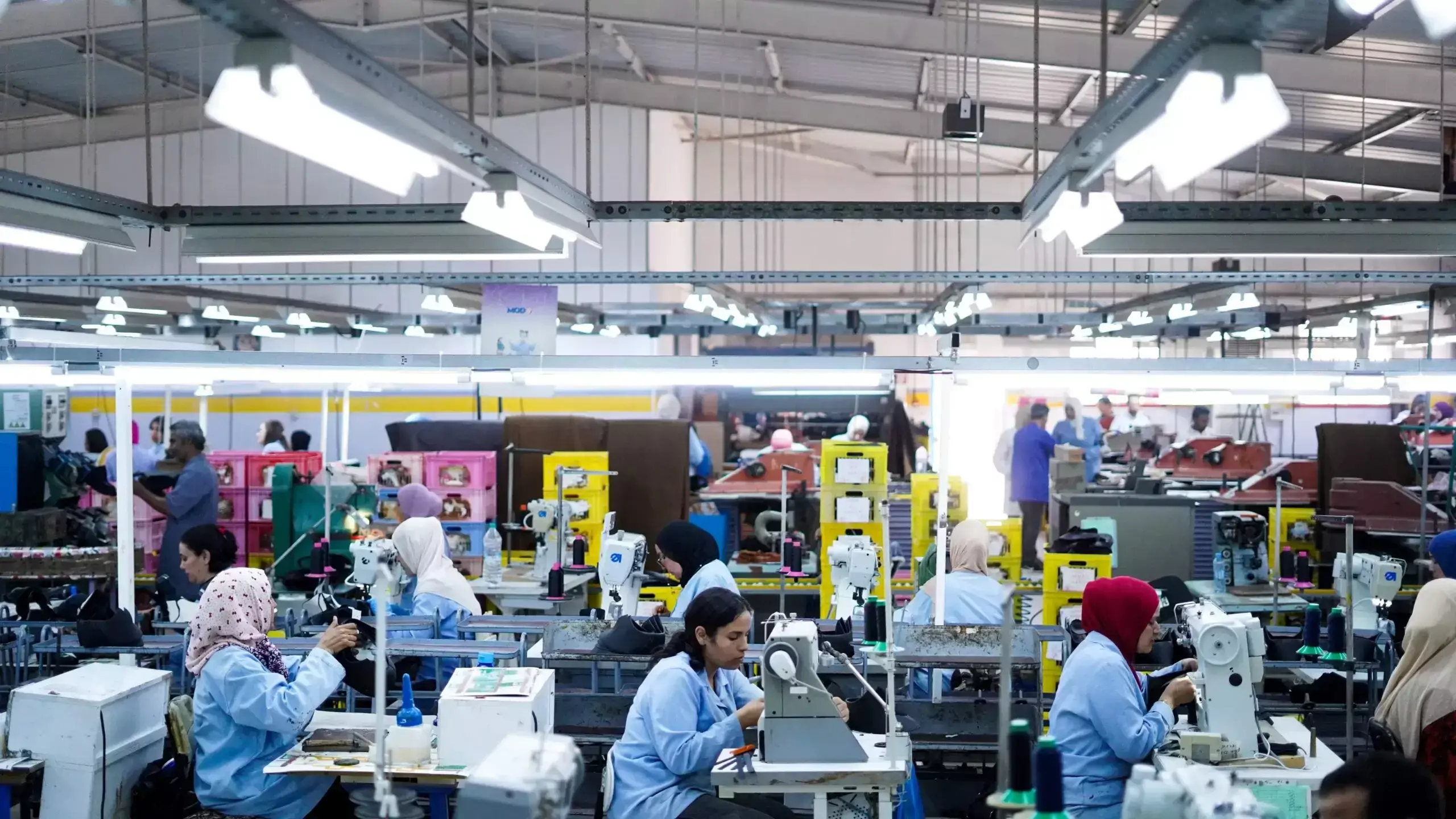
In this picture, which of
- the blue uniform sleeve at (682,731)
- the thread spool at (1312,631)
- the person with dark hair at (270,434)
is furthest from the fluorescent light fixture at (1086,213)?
the person with dark hair at (270,434)

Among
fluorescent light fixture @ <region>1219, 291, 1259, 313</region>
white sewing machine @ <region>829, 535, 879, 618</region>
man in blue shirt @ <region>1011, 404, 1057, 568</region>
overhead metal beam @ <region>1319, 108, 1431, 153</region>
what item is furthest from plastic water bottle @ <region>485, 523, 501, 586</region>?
overhead metal beam @ <region>1319, 108, 1431, 153</region>

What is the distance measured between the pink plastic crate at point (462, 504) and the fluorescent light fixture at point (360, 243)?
16.9 ft

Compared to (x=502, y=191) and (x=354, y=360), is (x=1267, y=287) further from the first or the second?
(x=502, y=191)

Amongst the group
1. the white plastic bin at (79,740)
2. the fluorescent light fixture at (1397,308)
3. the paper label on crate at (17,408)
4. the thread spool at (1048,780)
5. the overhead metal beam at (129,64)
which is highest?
the overhead metal beam at (129,64)

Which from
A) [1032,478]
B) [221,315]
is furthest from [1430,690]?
[221,315]

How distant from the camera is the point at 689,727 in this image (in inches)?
149

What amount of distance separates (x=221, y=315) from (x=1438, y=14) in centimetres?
913

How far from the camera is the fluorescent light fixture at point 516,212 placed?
10.0ft

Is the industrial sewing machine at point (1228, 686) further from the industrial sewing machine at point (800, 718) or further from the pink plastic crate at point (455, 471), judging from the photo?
the pink plastic crate at point (455, 471)

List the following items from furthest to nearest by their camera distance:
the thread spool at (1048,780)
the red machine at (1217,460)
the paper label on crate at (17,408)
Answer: the red machine at (1217,460) → the paper label on crate at (17,408) → the thread spool at (1048,780)

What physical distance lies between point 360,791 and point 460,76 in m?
9.04

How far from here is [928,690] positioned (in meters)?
5.46

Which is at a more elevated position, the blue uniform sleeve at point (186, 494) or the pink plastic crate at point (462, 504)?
the blue uniform sleeve at point (186, 494)

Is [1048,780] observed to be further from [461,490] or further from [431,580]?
[461,490]
